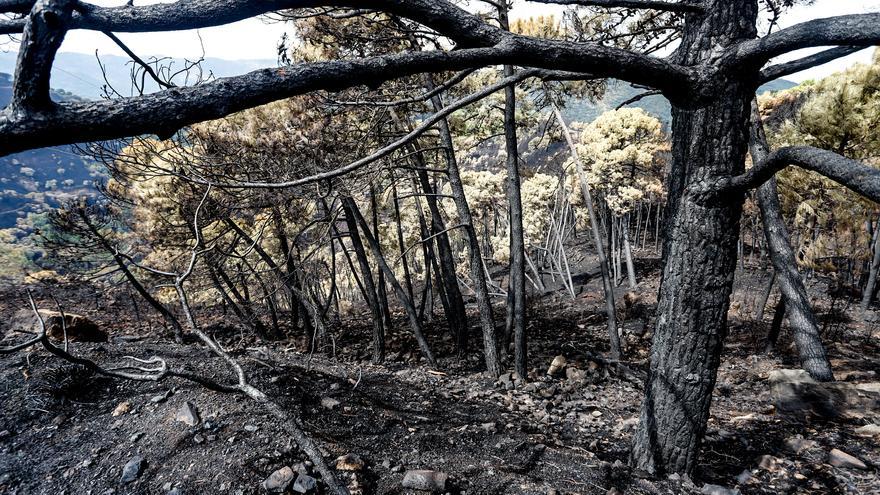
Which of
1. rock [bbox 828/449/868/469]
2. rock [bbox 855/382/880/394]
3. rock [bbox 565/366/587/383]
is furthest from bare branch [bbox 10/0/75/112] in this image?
rock [bbox 855/382/880/394]

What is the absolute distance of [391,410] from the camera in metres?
4.31

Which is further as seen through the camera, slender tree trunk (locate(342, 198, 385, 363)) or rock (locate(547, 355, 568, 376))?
slender tree trunk (locate(342, 198, 385, 363))

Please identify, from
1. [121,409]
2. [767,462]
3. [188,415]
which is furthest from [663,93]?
[121,409]

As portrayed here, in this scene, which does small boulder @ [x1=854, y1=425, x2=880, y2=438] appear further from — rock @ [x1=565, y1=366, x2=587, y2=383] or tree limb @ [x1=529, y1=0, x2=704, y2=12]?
tree limb @ [x1=529, y1=0, x2=704, y2=12]

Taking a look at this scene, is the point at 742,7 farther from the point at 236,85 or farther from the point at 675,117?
the point at 236,85

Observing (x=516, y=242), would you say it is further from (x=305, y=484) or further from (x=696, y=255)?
(x=305, y=484)

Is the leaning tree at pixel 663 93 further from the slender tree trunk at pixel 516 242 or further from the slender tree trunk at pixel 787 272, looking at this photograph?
the slender tree trunk at pixel 787 272

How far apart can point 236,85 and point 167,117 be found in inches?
9.1

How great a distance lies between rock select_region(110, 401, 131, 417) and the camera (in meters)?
3.89

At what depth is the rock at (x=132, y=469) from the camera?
9.49ft

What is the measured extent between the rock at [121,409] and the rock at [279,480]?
2.32 meters

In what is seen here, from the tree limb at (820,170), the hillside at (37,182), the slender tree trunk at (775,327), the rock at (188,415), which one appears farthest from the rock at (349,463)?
the hillside at (37,182)

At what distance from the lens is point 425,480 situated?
2.67m

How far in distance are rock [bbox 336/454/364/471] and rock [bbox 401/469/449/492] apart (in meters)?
0.35
